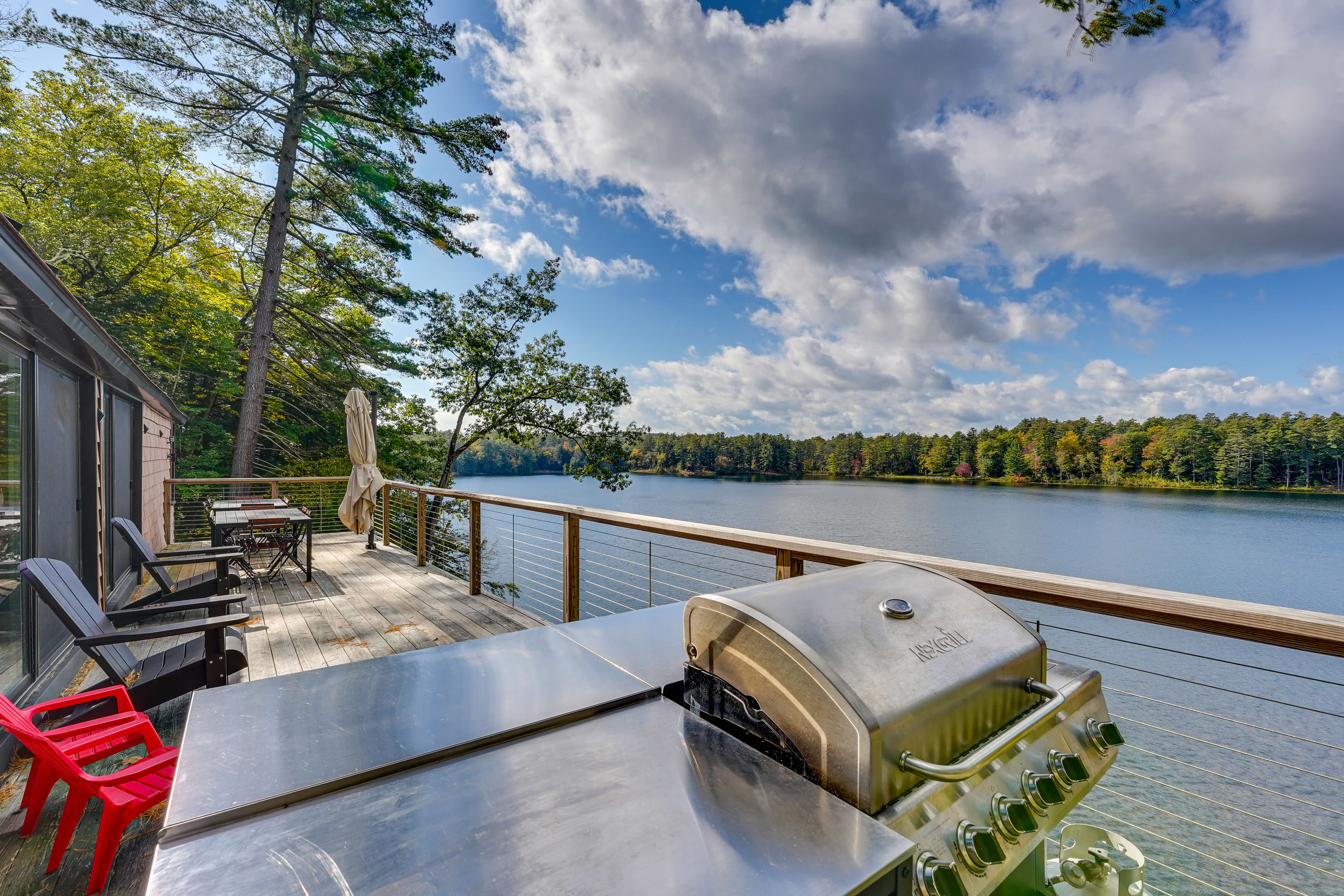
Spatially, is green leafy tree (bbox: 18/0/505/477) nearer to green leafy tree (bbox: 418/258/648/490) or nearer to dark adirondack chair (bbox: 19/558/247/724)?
green leafy tree (bbox: 418/258/648/490)

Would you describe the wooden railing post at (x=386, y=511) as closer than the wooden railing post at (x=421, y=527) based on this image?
No

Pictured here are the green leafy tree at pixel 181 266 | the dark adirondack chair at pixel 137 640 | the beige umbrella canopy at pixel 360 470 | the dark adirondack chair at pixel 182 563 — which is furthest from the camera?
the green leafy tree at pixel 181 266

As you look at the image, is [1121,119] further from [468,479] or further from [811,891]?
[468,479]

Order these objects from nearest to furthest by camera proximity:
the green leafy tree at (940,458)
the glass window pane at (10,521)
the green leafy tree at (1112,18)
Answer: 1. the glass window pane at (10,521)
2. the green leafy tree at (1112,18)
3. the green leafy tree at (940,458)

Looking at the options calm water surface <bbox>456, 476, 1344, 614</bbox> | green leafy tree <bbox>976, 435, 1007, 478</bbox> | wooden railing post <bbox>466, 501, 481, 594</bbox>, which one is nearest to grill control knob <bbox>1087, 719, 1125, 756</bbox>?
wooden railing post <bbox>466, 501, 481, 594</bbox>

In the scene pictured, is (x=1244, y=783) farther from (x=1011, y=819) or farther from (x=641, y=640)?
(x=641, y=640)

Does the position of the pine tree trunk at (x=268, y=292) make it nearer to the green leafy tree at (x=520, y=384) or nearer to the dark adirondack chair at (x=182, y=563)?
the green leafy tree at (x=520, y=384)

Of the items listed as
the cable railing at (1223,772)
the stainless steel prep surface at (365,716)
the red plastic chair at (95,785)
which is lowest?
the cable railing at (1223,772)

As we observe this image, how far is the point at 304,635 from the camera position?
3.71 meters

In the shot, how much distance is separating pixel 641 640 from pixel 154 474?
8.17 meters

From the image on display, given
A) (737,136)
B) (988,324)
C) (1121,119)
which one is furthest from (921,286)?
(737,136)

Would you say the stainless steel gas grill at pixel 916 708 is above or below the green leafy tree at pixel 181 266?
below

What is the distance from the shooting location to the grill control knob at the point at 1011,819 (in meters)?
0.80

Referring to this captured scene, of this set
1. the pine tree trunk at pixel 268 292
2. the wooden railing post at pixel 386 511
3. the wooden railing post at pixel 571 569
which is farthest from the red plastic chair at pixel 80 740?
the pine tree trunk at pixel 268 292
